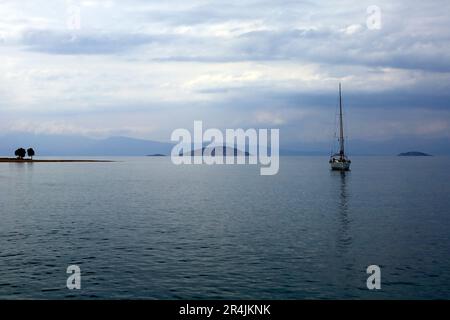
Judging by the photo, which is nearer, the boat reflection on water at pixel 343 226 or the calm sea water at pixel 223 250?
the calm sea water at pixel 223 250

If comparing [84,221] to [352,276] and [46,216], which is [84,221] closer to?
[46,216]

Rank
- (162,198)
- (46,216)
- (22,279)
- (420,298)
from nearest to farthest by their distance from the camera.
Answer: (420,298), (22,279), (46,216), (162,198)

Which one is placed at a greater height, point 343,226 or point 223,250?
point 343,226

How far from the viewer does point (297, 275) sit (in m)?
38.1

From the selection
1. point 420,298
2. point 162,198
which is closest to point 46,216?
point 162,198

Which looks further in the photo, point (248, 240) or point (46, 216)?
point (46, 216)

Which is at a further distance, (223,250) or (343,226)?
(343,226)

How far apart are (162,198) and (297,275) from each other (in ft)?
230

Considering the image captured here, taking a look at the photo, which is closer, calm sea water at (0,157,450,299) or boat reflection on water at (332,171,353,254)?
calm sea water at (0,157,450,299)

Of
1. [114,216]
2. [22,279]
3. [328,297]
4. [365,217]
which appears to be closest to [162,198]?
[114,216]

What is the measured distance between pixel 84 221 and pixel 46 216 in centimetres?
925
